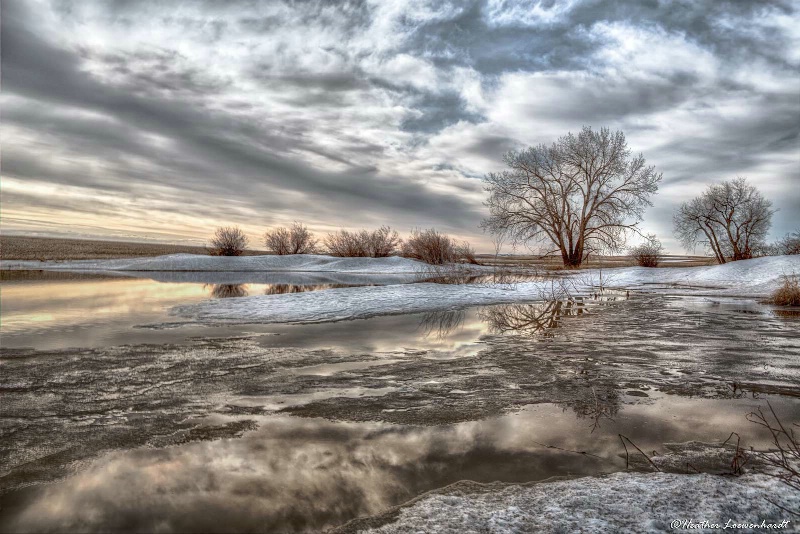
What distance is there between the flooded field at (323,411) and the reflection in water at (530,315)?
503 millimetres

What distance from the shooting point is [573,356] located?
20.2 feet

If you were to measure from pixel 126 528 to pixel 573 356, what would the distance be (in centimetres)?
543

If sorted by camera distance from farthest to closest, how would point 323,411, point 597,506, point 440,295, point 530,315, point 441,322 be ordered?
point 440,295 → point 530,315 → point 441,322 → point 323,411 → point 597,506

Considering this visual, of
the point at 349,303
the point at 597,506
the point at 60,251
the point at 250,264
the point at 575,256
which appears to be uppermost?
the point at 60,251

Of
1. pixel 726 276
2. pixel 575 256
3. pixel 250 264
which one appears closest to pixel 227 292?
pixel 250 264

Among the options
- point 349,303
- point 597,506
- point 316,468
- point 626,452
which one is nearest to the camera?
point 597,506

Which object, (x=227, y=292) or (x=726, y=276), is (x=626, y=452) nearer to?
(x=227, y=292)

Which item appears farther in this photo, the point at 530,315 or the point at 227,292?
the point at 227,292

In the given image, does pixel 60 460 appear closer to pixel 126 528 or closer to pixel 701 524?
pixel 126 528

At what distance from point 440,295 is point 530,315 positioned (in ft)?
10.5

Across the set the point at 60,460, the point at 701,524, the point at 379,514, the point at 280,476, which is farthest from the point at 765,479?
the point at 60,460

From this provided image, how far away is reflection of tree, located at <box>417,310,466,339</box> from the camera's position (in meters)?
8.03

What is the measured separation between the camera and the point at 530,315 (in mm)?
10500

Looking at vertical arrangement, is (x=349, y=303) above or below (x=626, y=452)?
above
